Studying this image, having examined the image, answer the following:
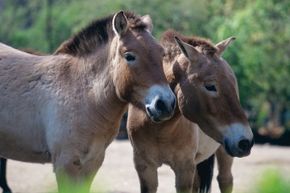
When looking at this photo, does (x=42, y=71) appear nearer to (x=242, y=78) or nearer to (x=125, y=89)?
(x=125, y=89)

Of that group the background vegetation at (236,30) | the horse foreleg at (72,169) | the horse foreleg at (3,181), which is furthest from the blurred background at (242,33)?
the horse foreleg at (72,169)

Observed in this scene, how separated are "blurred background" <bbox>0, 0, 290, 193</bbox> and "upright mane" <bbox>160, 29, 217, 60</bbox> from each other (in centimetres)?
893

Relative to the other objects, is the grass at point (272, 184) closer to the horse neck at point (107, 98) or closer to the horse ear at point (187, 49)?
the horse neck at point (107, 98)

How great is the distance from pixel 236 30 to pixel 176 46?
17.1 meters

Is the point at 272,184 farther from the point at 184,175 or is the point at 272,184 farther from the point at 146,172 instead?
the point at 146,172

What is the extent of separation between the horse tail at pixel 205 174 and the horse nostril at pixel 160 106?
3.13 metres

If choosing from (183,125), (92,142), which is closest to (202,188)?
(183,125)

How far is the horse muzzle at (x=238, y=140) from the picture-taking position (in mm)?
7164

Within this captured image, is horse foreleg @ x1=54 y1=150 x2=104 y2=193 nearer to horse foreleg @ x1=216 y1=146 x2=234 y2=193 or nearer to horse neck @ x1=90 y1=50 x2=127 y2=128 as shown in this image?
horse neck @ x1=90 y1=50 x2=127 y2=128

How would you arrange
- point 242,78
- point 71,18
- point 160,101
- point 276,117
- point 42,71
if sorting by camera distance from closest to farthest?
point 160,101
point 42,71
point 242,78
point 276,117
point 71,18

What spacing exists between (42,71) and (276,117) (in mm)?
24313

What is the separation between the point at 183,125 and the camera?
798 centimetres

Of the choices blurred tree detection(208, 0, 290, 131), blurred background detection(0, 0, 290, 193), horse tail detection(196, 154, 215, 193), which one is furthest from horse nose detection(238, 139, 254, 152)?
blurred tree detection(208, 0, 290, 131)

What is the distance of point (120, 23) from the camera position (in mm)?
7102
